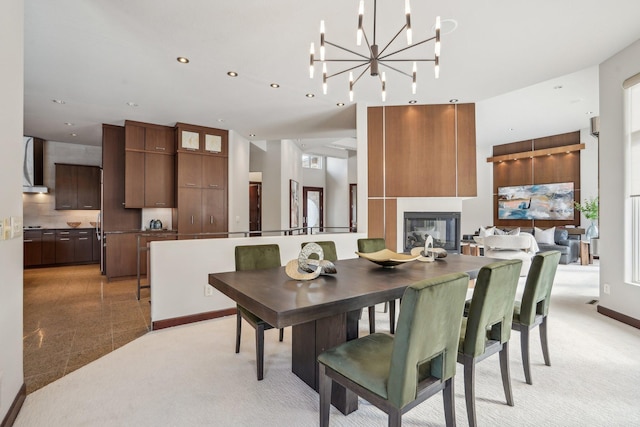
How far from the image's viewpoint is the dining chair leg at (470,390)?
1.70 m

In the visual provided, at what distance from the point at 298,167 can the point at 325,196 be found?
2.40 m

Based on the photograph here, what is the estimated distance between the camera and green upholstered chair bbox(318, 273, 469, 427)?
4.18 ft

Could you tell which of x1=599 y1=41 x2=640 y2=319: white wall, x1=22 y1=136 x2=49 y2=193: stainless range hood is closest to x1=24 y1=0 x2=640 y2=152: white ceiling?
x1=599 y1=41 x2=640 y2=319: white wall

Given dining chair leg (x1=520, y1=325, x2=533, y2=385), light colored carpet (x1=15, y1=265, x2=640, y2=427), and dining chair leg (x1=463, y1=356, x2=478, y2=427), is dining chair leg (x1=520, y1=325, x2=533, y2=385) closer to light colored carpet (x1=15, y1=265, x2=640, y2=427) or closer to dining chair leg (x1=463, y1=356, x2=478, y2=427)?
light colored carpet (x1=15, y1=265, x2=640, y2=427)

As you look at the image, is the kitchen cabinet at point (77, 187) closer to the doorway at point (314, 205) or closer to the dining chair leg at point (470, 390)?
the doorway at point (314, 205)

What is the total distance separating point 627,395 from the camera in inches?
80.4

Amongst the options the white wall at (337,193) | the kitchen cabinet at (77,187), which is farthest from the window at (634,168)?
the kitchen cabinet at (77,187)

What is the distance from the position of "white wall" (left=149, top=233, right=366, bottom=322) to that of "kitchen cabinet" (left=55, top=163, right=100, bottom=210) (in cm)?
555

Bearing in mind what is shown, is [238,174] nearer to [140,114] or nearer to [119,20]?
[140,114]

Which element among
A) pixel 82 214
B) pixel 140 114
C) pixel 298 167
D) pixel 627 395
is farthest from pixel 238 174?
pixel 627 395

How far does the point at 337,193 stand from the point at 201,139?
6018mm

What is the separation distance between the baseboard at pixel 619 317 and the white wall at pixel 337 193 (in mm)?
7765

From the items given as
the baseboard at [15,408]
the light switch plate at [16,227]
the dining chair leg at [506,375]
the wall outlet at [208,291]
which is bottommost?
the baseboard at [15,408]

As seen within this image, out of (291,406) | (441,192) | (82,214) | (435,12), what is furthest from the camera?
(82,214)
